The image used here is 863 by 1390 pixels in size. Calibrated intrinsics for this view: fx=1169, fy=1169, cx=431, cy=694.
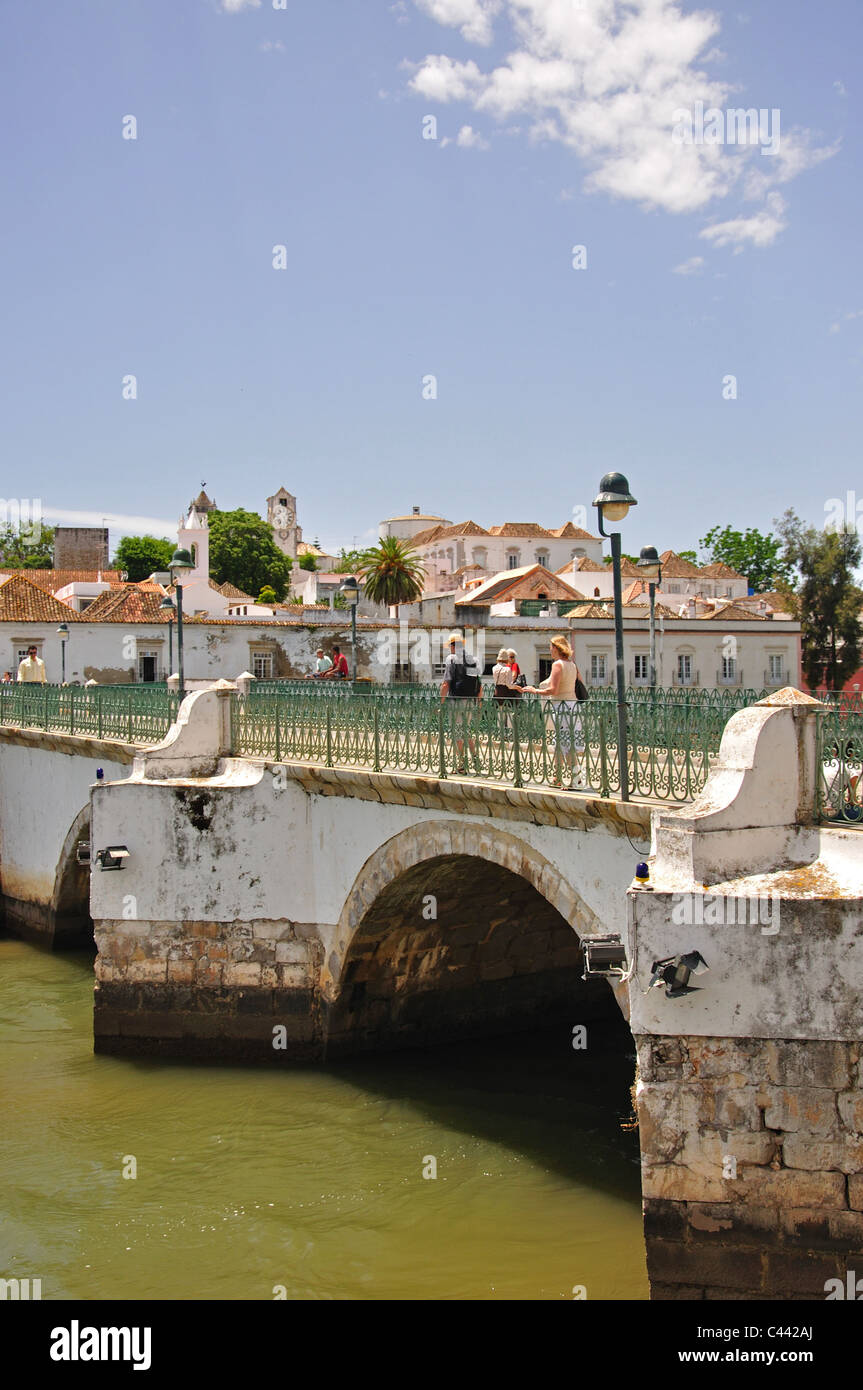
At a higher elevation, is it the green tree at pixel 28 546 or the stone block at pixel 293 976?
the green tree at pixel 28 546

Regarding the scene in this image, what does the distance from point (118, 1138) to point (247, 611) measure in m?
32.2

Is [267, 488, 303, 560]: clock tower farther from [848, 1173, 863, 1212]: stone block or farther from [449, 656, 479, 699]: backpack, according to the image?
[848, 1173, 863, 1212]: stone block

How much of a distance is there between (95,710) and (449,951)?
24.1 ft

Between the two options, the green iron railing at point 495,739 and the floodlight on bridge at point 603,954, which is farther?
the green iron railing at point 495,739

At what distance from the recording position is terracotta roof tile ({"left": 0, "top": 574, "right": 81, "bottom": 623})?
113ft

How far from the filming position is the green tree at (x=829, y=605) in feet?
139

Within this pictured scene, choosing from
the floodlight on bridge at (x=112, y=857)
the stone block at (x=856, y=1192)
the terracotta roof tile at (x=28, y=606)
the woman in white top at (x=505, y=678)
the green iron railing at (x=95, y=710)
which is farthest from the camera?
the terracotta roof tile at (x=28, y=606)

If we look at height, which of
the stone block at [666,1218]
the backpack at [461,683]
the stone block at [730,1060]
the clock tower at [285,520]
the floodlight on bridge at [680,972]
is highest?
the clock tower at [285,520]

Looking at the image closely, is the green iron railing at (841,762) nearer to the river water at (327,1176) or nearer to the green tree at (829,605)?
the river water at (327,1176)

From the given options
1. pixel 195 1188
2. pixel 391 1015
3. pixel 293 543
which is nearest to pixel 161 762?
pixel 391 1015

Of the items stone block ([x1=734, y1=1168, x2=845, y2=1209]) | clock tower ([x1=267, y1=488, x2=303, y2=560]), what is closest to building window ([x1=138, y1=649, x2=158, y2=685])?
stone block ([x1=734, y1=1168, x2=845, y2=1209])

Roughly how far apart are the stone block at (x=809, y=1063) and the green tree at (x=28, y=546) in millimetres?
70826

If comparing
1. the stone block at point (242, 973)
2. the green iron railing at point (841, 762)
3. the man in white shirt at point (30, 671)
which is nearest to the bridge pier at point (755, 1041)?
the green iron railing at point (841, 762)

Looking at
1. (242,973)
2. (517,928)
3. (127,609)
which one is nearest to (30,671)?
(127,609)
